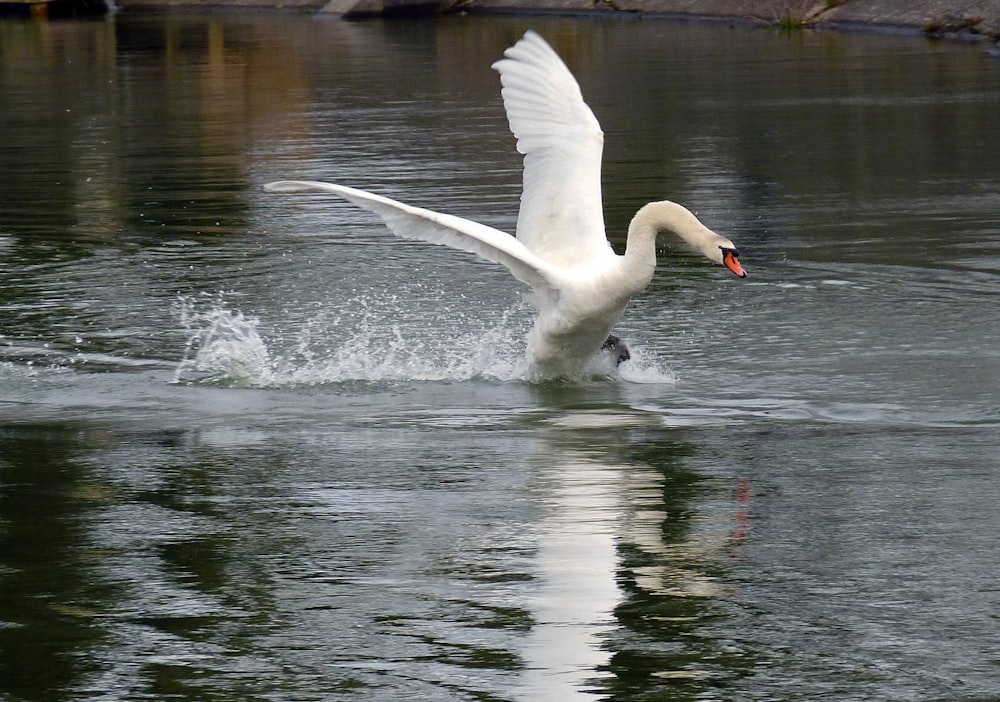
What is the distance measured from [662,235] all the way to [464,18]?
26932mm

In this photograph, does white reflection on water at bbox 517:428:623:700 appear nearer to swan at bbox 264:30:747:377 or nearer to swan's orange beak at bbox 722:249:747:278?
swan at bbox 264:30:747:377

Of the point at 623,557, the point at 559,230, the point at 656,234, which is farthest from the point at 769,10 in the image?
the point at 623,557

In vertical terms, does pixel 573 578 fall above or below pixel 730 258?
below

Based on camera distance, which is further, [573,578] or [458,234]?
[458,234]

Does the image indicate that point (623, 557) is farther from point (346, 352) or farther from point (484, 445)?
point (346, 352)

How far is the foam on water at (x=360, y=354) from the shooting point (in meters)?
9.11

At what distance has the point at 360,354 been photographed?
31.0 feet

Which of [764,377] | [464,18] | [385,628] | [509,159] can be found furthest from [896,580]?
[464,18]

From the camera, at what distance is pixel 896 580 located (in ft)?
19.1

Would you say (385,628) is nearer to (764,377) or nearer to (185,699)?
(185,699)

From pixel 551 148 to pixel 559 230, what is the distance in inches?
18.3

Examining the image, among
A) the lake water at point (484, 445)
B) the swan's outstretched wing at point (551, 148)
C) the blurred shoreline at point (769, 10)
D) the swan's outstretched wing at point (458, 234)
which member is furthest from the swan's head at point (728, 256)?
the blurred shoreline at point (769, 10)

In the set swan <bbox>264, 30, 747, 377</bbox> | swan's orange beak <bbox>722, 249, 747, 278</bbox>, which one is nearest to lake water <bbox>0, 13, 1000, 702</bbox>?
swan <bbox>264, 30, 747, 377</bbox>

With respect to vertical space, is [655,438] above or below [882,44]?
below
